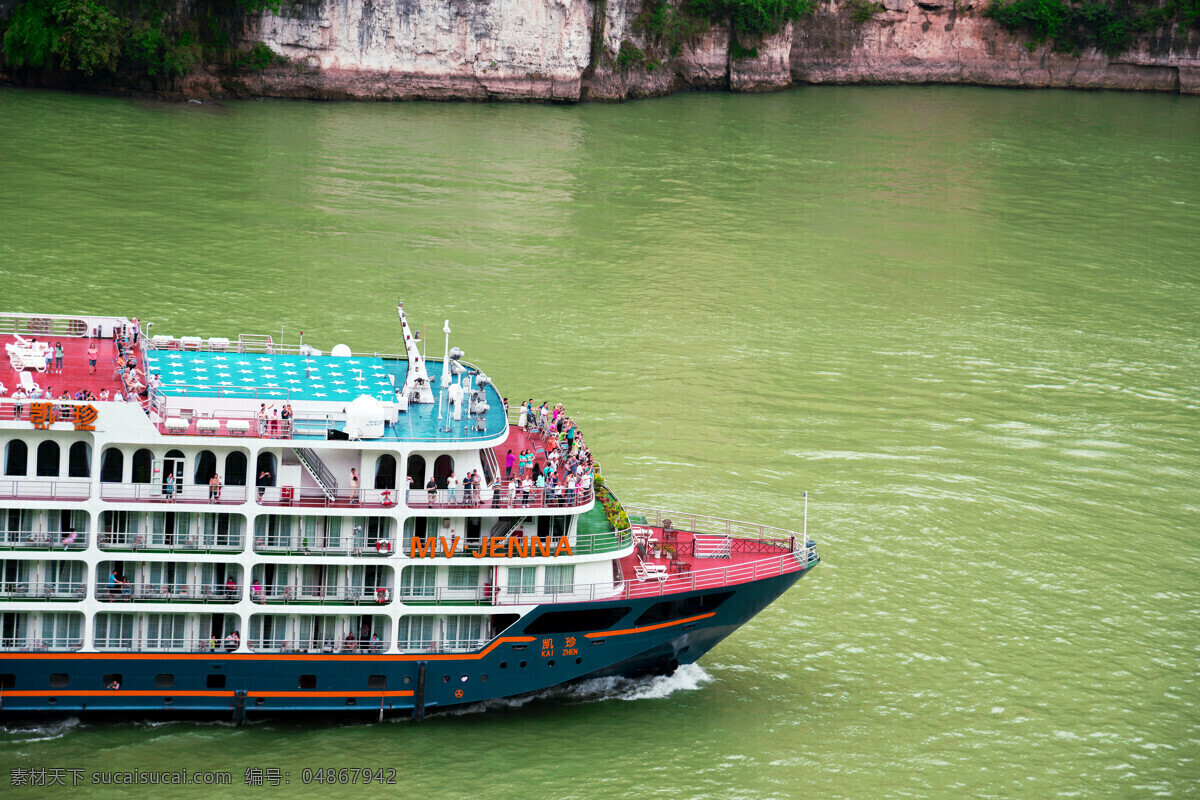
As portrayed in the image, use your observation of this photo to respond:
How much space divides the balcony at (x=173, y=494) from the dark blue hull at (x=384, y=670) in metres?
2.81

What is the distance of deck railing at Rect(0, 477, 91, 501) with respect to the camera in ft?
95.2

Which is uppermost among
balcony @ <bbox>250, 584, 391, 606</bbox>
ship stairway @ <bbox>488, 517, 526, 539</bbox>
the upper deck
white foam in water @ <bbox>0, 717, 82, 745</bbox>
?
the upper deck

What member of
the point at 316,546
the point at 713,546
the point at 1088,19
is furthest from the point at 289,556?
the point at 1088,19

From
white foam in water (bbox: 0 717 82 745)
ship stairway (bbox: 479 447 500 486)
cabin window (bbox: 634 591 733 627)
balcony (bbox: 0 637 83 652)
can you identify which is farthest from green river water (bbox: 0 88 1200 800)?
ship stairway (bbox: 479 447 500 486)

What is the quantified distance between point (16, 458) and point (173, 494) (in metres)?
2.85

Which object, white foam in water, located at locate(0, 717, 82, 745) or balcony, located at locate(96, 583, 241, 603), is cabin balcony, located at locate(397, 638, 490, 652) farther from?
white foam in water, located at locate(0, 717, 82, 745)

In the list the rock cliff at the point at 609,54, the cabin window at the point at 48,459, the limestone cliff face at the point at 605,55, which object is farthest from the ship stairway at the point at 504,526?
the limestone cliff face at the point at 605,55

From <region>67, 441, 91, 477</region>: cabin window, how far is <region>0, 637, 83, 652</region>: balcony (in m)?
3.06

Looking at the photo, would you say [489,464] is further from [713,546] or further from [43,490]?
[43,490]

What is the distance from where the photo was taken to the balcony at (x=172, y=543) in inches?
1161

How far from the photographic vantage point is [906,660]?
35.4 meters

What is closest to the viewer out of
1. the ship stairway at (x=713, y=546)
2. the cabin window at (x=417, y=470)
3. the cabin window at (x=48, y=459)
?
the cabin window at (x=48, y=459)

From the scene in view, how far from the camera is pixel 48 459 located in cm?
2933

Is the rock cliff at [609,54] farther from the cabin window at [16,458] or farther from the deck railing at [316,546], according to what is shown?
the deck railing at [316,546]
